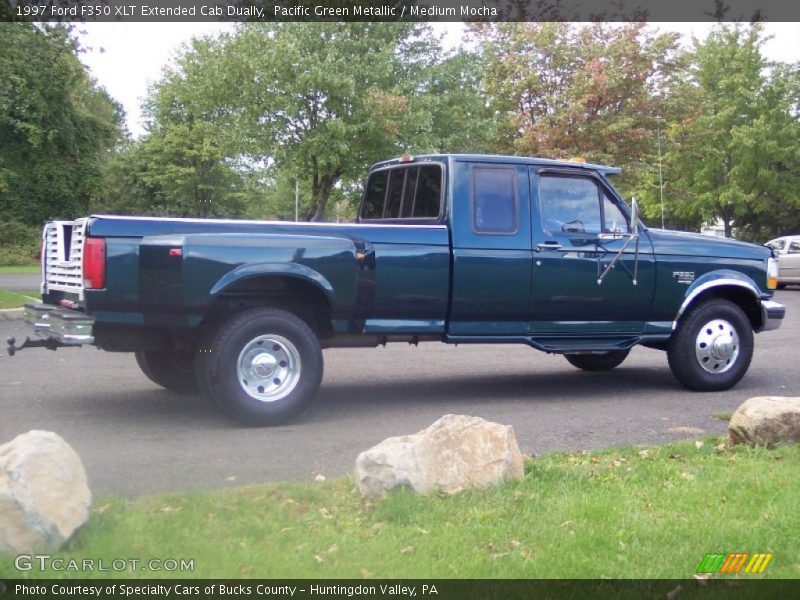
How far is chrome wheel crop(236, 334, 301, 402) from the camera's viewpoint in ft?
22.9

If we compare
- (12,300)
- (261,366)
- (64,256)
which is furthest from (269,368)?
(12,300)

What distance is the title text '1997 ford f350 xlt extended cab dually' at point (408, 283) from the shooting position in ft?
21.7

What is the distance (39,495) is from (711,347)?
260 inches

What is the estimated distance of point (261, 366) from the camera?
7.02 meters

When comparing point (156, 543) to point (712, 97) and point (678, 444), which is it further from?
point (712, 97)

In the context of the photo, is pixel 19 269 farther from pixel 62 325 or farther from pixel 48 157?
pixel 62 325

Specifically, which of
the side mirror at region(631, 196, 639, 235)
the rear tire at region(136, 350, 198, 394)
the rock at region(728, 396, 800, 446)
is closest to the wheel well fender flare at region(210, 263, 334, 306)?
the rear tire at region(136, 350, 198, 394)

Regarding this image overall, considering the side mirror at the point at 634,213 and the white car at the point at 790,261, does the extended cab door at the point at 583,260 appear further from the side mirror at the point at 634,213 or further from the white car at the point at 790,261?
the white car at the point at 790,261

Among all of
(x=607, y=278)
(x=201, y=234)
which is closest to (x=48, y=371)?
(x=201, y=234)

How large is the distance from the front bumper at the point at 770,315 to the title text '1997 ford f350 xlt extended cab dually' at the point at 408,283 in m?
0.02

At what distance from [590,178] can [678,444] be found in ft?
10.5

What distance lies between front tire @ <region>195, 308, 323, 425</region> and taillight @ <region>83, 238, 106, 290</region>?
935 millimetres

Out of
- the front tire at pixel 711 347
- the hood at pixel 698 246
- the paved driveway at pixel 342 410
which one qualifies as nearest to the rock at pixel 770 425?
the paved driveway at pixel 342 410
